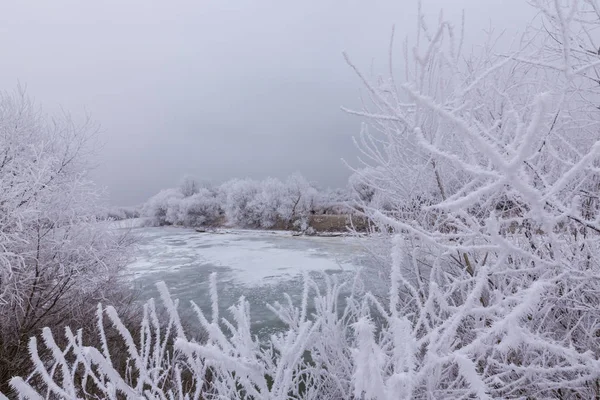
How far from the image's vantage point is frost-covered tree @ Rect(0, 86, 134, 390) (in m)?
7.57

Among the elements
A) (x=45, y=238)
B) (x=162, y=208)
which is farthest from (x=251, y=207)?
(x=45, y=238)

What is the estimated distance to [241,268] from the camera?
19.2m

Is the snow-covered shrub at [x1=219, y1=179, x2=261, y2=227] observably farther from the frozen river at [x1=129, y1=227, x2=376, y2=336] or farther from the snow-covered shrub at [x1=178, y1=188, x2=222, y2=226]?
the frozen river at [x1=129, y1=227, x2=376, y2=336]

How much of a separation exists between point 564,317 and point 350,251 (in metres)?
20.7

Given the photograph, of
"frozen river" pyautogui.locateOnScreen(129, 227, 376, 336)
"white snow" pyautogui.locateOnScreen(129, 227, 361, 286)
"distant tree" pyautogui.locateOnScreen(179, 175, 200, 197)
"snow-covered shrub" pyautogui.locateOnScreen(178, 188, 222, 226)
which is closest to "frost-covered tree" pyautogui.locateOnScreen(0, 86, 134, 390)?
"frozen river" pyautogui.locateOnScreen(129, 227, 376, 336)

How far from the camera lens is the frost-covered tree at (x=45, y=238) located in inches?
298

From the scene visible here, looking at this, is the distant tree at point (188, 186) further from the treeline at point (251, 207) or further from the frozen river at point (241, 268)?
the frozen river at point (241, 268)

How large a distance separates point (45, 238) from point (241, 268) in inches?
447

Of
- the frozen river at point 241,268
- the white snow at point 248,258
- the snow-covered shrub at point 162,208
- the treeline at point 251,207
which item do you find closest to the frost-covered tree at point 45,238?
the frozen river at point 241,268

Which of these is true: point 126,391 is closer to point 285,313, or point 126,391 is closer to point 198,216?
point 285,313

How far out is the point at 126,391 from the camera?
4.97ft

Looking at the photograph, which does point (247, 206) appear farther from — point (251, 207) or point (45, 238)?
point (45, 238)

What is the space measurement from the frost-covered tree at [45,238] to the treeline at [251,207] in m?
29.8

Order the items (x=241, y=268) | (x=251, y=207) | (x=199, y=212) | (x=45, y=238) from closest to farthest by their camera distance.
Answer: (x=45, y=238), (x=241, y=268), (x=251, y=207), (x=199, y=212)
